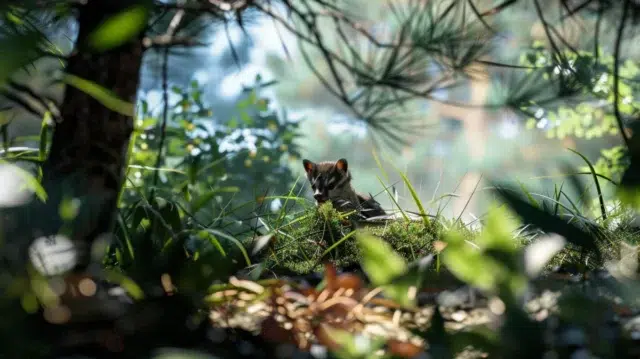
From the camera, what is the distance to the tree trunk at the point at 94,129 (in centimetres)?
65

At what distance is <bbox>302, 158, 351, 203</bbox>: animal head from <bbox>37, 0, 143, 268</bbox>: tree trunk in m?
1.02

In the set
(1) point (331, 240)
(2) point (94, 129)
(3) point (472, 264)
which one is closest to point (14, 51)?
(3) point (472, 264)

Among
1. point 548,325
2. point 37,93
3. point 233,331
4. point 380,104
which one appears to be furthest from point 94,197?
point 380,104

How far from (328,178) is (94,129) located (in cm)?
116

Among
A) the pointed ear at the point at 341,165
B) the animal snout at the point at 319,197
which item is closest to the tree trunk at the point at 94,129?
the animal snout at the point at 319,197

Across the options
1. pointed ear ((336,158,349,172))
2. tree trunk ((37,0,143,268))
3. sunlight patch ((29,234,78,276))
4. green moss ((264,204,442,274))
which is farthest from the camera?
pointed ear ((336,158,349,172))

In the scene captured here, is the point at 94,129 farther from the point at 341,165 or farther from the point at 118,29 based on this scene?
the point at 341,165

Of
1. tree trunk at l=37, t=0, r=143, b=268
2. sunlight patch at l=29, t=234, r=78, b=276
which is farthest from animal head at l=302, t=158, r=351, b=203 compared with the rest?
sunlight patch at l=29, t=234, r=78, b=276

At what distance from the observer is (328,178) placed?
178 cm

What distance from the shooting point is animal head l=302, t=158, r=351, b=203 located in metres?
1.74

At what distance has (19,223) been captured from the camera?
A: 442 mm

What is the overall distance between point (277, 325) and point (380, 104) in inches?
30.9

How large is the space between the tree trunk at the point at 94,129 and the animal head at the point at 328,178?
1018mm

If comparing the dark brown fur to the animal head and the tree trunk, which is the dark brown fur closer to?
the animal head
